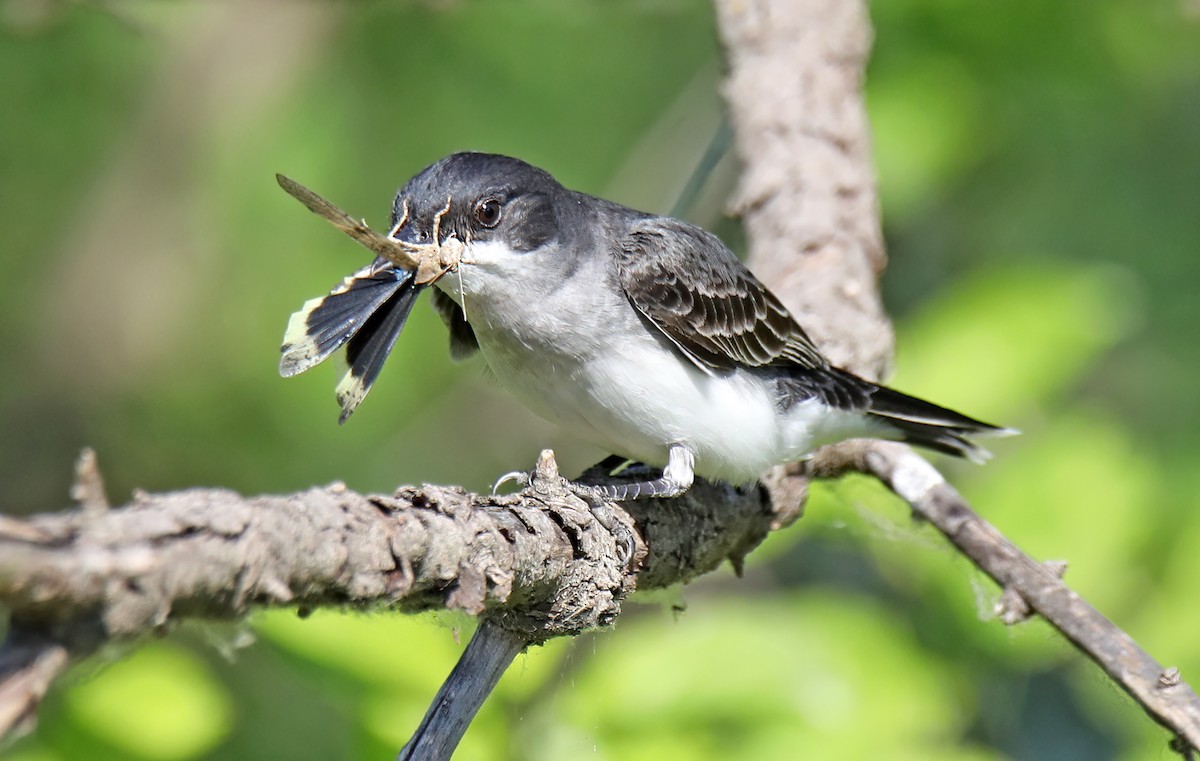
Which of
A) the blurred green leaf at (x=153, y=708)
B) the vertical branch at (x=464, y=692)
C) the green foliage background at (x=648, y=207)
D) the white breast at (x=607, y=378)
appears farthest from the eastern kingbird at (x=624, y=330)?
the blurred green leaf at (x=153, y=708)

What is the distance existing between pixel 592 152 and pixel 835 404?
2.87 m

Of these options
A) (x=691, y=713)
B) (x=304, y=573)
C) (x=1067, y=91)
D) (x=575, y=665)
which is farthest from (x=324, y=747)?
(x=1067, y=91)

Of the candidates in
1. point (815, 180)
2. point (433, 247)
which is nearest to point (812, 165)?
point (815, 180)

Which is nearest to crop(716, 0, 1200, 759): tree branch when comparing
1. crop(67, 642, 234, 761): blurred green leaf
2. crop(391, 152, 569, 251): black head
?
crop(391, 152, 569, 251): black head

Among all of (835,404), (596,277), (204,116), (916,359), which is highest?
(204,116)

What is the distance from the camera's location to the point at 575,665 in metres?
3.34

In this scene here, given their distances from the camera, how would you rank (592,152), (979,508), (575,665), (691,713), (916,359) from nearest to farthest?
(691,713) < (575,665) < (979,508) < (916,359) < (592,152)

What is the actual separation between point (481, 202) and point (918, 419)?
1670mm

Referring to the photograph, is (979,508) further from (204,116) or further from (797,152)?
(204,116)

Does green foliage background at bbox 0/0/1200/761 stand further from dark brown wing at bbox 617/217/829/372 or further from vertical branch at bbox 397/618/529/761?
vertical branch at bbox 397/618/529/761

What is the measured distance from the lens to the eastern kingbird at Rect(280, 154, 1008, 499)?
3.24 m

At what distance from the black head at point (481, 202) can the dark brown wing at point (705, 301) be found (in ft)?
1.07

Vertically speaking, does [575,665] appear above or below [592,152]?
below

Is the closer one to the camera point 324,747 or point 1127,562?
point 1127,562
